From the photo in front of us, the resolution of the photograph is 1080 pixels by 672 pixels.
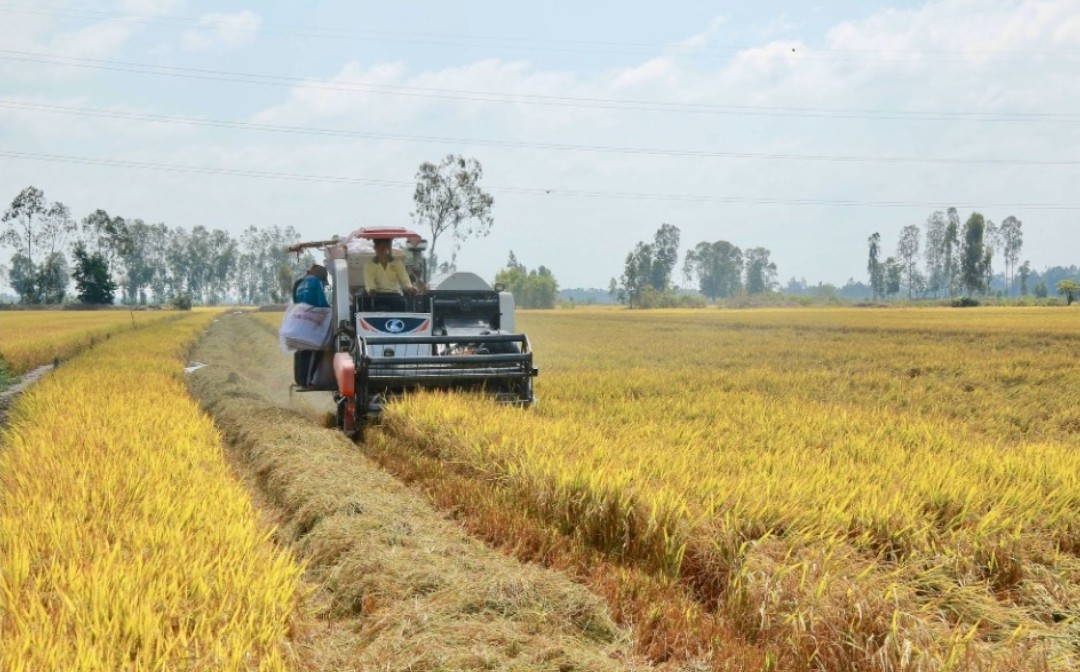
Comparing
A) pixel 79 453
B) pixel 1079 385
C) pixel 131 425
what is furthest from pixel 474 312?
pixel 1079 385

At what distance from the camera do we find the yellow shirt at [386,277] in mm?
10734

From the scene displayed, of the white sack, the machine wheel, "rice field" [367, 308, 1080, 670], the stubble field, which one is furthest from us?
the white sack

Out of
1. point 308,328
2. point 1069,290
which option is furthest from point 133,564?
point 1069,290

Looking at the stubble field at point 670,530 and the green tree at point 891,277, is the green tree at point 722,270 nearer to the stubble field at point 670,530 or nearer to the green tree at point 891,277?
the green tree at point 891,277

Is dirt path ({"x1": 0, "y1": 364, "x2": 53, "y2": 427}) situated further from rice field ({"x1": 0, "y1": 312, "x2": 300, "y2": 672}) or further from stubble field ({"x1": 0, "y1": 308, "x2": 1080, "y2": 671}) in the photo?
rice field ({"x1": 0, "y1": 312, "x2": 300, "y2": 672})

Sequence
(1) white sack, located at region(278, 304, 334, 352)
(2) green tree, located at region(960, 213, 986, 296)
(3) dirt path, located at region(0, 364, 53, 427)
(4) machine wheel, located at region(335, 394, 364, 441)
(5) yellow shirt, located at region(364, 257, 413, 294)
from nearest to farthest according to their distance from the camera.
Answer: (4) machine wheel, located at region(335, 394, 364, 441), (5) yellow shirt, located at region(364, 257, 413, 294), (1) white sack, located at region(278, 304, 334, 352), (3) dirt path, located at region(0, 364, 53, 427), (2) green tree, located at region(960, 213, 986, 296)

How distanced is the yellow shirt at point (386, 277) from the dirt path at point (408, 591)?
130 inches

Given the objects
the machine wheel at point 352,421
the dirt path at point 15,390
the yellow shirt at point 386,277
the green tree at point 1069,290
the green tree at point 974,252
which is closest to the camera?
the machine wheel at point 352,421

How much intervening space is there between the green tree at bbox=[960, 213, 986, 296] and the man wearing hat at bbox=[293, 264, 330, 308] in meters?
94.5

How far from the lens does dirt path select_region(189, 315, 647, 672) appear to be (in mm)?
3770

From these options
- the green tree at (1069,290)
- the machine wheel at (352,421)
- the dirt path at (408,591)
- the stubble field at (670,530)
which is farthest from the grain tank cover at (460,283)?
the green tree at (1069,290)

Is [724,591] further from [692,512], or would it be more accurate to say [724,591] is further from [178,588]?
[178,588]

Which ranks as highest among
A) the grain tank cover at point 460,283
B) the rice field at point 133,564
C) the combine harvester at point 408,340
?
the grain tank cover at point 460,283

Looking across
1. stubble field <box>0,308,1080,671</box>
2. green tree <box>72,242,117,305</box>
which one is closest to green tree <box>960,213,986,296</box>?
green tree <box>72,242,117,305</box>
